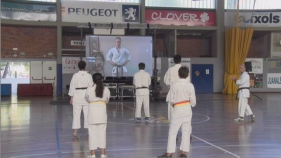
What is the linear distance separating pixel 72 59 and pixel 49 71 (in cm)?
200

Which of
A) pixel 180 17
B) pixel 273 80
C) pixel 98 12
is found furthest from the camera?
pixel 273 80

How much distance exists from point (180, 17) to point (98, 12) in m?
6.60

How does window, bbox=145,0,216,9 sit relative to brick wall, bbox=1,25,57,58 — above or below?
above

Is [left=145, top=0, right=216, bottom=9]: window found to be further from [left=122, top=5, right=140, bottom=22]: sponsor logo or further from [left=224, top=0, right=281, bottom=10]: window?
[left=224, top=0, right=281, bottom=10]: window

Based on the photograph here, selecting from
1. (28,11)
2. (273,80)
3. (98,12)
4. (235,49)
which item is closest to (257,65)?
(273,80)

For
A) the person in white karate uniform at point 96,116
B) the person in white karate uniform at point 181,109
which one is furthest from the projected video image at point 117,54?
the person in white karate uniform at point 181,109

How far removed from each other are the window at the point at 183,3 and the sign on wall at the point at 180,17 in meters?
0.57

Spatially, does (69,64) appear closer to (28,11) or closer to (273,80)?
(28,11)

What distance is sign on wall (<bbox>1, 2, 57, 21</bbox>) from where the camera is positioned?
23344mm

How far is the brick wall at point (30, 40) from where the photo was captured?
2412 cm

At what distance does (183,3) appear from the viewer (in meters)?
26.9

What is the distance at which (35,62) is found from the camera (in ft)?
79.8

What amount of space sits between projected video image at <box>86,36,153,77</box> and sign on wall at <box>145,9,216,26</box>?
19.5ft

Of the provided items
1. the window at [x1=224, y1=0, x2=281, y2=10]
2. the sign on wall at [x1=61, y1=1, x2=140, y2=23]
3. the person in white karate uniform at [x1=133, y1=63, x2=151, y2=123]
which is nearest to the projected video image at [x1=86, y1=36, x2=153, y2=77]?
the sign on wall at [x1=61, y1=1, x2=140, y2=23]
